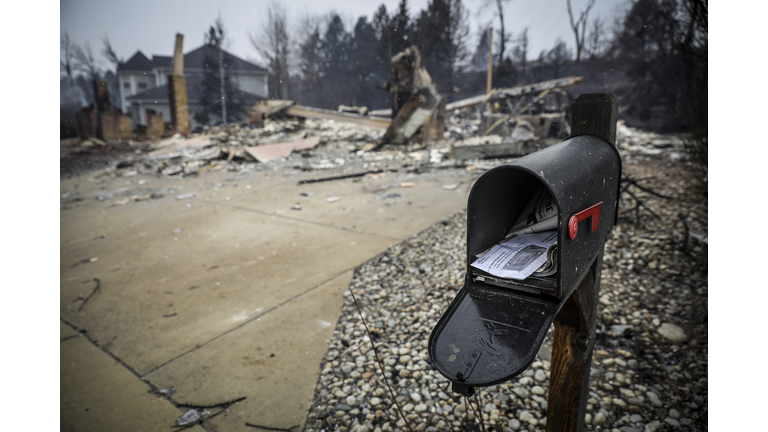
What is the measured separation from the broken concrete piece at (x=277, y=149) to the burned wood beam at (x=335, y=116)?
1801mm

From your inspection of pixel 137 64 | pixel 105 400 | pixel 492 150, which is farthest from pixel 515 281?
pixel 137 64

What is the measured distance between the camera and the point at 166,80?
31.3ft

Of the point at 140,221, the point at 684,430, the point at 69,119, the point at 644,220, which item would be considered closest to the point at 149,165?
the point at 140,221

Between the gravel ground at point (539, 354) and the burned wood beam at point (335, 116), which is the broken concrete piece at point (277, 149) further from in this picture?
the gravel ground at point (539, 354)

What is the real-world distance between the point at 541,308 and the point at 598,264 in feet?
1.30

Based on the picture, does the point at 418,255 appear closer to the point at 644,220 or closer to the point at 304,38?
the point at 644,220

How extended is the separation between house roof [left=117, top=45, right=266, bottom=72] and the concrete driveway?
2.98 m

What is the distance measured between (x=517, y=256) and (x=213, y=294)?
2.24 m

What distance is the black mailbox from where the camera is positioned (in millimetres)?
685

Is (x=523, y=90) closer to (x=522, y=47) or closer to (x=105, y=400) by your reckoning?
(x=522, y=47)

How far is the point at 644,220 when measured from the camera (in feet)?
11.3

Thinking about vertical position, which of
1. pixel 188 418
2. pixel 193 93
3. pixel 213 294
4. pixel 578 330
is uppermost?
pixel 193 93

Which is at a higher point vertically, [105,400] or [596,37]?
[596,37]

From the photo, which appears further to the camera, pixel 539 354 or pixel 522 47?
pixel 522 47
